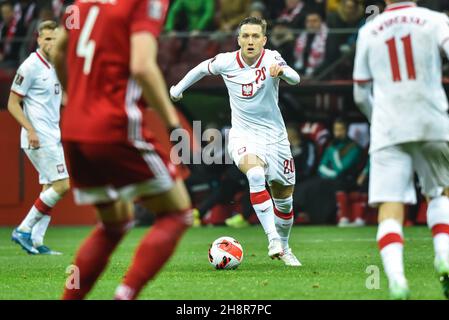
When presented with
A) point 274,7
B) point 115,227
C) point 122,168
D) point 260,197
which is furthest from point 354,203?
point 122,168

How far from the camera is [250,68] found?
10477mm

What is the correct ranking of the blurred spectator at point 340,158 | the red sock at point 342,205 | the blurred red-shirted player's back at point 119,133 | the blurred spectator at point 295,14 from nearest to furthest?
the blurred red-shirted player's back at point 119,133, the red sock at point 342,205, the blurred spectator at point 340,158, the blurred spectator at point 295,14

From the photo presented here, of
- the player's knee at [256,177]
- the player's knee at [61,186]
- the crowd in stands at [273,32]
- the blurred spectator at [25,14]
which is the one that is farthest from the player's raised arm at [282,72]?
the blurred spectator at [25,14]

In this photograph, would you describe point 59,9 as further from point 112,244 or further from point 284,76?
point 112,244

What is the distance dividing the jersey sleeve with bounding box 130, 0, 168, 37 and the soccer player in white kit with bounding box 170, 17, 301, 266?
4.30 metres

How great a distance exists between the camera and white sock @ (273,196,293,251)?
10.2 metres

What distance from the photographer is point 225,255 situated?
9500 millimetres

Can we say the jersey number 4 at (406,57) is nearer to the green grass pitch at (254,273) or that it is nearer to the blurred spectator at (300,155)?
the green grass pitch at (254,273)

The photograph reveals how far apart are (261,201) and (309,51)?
8.22 m

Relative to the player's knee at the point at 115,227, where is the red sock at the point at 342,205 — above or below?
below

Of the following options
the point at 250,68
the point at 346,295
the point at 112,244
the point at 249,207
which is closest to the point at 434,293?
the point at 346,295

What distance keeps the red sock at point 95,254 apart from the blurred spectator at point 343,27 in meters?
11.8

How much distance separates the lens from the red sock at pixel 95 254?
19.9ft
